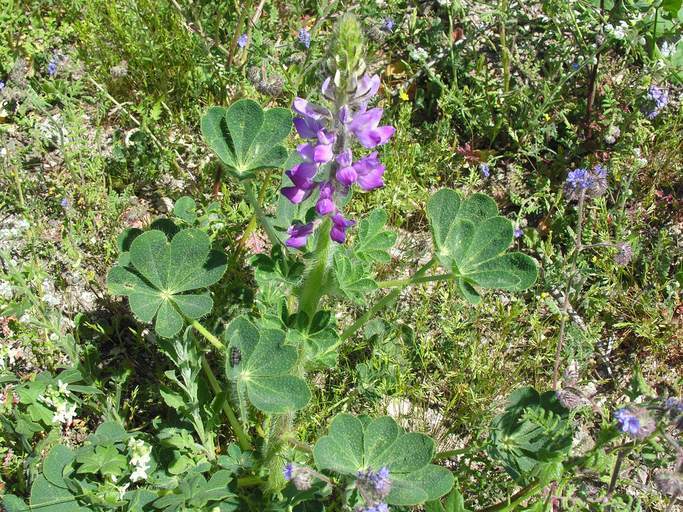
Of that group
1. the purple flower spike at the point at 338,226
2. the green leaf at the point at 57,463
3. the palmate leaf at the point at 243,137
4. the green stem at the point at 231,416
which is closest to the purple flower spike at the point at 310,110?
the purple flower spike at the point at 338,226

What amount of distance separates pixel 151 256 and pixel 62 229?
1.23 metres

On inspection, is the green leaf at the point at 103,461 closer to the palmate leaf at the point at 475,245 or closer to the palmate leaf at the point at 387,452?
the palmate leaf at the point at 387,452

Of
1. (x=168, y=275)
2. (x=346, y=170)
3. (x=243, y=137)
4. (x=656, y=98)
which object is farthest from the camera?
(x=656, y=98)

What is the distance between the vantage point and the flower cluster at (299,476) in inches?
90.1

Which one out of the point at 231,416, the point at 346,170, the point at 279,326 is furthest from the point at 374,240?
the point at 231,416

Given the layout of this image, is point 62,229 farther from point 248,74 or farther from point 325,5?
point 325,5

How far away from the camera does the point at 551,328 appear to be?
140 inches

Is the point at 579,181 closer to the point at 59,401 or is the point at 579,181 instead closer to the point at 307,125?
the point at 307,125

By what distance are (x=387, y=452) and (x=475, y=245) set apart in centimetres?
86

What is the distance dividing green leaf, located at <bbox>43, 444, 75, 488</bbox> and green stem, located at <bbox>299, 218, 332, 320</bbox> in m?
1.03

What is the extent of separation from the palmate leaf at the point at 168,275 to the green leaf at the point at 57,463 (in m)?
0.61

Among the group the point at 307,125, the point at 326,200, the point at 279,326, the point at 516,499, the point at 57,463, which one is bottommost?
the point at 57,463

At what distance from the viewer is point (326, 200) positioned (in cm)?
230

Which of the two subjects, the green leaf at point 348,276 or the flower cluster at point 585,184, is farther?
the flower cluster at point 585,184
